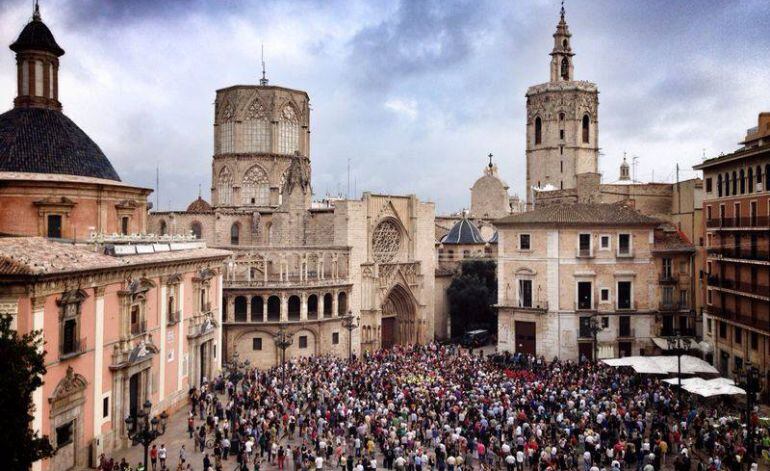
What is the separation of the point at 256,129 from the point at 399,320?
704 inches

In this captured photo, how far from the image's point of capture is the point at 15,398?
51.4 ft

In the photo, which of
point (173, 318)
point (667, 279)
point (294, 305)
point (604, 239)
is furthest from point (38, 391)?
point (667, 279)

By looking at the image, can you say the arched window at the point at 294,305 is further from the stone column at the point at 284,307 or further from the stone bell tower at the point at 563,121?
the stone bell tower at the point at 563,121

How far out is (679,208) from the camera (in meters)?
47.9

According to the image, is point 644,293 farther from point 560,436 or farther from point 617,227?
point 560,436

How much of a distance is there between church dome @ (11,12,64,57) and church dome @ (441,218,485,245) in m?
36.9

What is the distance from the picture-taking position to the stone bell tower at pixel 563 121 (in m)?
71.8

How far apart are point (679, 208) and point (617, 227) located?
899 cm

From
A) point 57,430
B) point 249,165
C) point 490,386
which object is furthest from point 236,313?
point 57,430

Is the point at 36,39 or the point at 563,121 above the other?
the point at 563,121

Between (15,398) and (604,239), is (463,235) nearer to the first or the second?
(604,239)

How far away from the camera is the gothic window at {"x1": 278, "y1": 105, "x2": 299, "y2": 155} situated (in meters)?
55.2

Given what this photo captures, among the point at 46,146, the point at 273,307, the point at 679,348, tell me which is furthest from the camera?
the point at 273,307

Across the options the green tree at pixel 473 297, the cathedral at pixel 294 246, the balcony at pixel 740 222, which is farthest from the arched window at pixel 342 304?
the balcony at pixel 740 222
